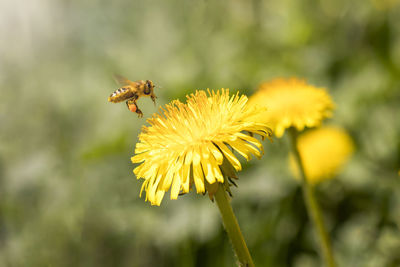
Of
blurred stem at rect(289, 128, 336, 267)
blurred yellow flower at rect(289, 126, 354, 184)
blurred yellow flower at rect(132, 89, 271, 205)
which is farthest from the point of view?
blurred yellow flower at rect(289, 126, 354, 184)

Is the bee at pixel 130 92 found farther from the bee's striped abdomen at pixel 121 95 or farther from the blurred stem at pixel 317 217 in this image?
the blurred stem at pixel 317 217

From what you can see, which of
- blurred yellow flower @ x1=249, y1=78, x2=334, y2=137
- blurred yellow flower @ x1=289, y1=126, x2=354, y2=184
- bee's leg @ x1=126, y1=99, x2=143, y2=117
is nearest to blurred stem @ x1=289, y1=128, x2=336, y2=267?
blurred yellow flower @ x1=249, y1=78, x2=334, y2=137

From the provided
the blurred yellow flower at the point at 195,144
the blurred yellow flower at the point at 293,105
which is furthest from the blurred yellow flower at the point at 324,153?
the blurred yellow flower at the point at 195,144

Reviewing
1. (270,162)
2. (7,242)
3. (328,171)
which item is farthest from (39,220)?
(328,171)

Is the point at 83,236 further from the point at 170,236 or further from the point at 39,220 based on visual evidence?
the point at 170,236

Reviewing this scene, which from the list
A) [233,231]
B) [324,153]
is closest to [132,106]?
[233,231]

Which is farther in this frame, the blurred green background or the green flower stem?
the blurred green background

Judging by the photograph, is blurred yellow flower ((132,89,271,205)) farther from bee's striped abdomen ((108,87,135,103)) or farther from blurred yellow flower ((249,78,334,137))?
blurred yellow flower ((249,78,334,137))
